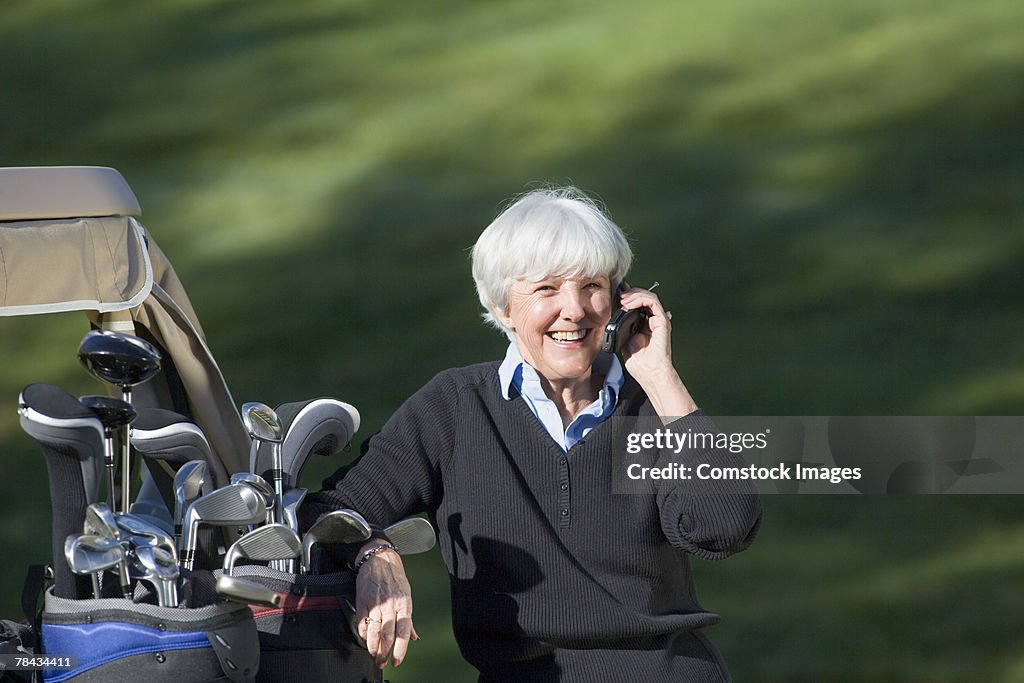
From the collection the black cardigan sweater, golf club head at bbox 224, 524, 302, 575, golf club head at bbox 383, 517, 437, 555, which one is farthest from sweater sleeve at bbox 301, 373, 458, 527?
golf club head at bbox 224, 524, 302, 575

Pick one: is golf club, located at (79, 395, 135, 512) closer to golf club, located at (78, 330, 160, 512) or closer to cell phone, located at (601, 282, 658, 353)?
golf club, located at (78, 330, 160, 512)

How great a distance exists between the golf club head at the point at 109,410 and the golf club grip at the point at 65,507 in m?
0.06

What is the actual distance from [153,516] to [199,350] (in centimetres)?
31

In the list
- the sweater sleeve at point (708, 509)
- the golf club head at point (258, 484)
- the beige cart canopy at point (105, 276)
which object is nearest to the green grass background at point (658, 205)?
the beige cart canopy at point (105, 276)

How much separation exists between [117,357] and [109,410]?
0.07 meters

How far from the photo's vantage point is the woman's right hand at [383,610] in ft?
6.69

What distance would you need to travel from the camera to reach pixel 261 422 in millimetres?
2064

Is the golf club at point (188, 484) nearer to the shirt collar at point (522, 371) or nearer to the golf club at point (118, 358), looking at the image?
the golf club at point (118, 358)

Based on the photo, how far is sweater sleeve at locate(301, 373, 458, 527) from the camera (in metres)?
2.31

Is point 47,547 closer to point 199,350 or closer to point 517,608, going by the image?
point 199,350

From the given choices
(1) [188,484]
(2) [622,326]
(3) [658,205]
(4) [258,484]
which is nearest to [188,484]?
(1) [188,484]

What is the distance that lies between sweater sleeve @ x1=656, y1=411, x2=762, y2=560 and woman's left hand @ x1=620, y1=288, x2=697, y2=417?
0.16 feet

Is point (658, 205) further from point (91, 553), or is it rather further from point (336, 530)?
point (91, 553)

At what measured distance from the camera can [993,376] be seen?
4.74 meters
